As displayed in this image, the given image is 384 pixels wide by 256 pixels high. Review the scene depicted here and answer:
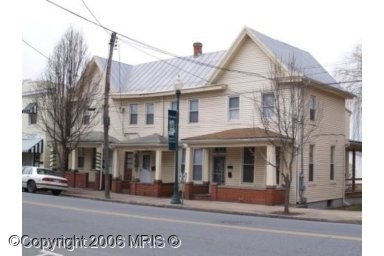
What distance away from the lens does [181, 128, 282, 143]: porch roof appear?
2230 cm

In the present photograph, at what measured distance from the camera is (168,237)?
36.4 feet

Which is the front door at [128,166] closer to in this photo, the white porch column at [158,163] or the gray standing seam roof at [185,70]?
the gray standing seam roof at [185,70]

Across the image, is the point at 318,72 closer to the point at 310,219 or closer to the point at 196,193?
the point at 196,193

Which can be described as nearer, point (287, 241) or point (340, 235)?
point (287, 241)

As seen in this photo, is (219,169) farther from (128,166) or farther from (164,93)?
(128,166)

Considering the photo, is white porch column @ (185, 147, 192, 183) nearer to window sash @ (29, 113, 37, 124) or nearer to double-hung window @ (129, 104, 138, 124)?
double-hung window @ (129, 104, 138, 124)

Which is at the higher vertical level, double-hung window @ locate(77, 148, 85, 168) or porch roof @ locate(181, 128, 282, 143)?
porch roof @ locate(181, 128, 282, 143)

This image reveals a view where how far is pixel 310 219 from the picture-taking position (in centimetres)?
1731

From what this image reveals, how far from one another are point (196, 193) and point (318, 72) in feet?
29.7

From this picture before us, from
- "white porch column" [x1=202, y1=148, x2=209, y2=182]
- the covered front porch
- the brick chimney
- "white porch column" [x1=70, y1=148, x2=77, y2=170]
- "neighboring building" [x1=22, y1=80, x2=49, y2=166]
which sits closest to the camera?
the covered front porch

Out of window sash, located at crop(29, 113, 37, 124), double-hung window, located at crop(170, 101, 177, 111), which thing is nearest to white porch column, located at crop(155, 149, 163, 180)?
double-hung window, located at crop(170, 101, 177, 111)

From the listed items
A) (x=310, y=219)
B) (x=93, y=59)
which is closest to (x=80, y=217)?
(x=310, y=219)

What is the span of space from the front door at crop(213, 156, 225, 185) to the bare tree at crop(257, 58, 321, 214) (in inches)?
136

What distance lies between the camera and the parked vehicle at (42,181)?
85.7 ft
